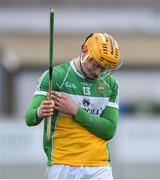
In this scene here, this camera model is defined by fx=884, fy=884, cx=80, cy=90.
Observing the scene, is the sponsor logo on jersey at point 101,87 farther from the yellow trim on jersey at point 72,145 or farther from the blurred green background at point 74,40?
the blurred green background at point 74,40

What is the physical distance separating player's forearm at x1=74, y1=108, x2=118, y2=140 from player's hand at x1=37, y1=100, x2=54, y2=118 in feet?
0.97

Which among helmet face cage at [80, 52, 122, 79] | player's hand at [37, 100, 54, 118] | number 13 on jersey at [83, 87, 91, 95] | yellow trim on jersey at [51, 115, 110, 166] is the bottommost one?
yellow trim on jersey at [51, 115, 110, 166]

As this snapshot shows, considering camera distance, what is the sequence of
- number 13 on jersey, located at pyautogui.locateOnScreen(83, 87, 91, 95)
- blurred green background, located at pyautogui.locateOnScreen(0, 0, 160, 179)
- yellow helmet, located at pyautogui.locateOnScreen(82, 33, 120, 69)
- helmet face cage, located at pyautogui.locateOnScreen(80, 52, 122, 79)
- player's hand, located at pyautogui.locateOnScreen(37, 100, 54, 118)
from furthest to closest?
blurred green background, located at pyautogui.locateOnScreen(0, 0, 160, 179), number 13 on jersey, located at pyautogui.locateOnScreen(83, 87, 91, 95), helmet face cage, located at pyautogui.locateOnScreen(80, 52, 122, 79), yellow helmet, located at pyautogui.locateOnScreen(82, 33, 120, 69), player's hand, located at pyautogui.locateOnScreen(37, 100, 54, 118)

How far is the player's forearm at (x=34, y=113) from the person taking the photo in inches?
248

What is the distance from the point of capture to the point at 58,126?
6434mm

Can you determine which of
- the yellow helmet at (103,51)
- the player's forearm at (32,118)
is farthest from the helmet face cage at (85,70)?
the player's forearm at (32,118)

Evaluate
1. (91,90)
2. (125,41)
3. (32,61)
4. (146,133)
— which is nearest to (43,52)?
(32,61)

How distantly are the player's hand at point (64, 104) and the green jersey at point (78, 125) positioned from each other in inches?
2.0

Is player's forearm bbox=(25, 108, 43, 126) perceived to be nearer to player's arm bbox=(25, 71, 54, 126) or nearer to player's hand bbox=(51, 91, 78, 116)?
player's arm bbox=(25, 71, 54, 126)

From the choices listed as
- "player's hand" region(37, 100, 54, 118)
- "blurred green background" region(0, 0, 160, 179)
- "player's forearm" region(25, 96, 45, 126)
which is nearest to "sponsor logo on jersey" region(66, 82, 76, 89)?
"player's forearm" region(25, 96, 45, 126)

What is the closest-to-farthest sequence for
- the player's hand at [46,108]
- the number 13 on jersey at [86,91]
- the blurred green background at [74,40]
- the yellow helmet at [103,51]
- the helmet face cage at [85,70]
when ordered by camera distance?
the player's hand at [46,108] < the yellow helmet at [103,51] < the helmet face cage at [85,70] < the number 13 on jersey at [86,91] < the blurred green background at [74,40]

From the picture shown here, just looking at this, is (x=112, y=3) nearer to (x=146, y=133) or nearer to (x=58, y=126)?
(x=146, y=133)

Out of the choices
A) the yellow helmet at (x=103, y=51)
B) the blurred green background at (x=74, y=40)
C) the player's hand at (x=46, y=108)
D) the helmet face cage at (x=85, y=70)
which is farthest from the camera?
the blurred green background at (x=74, y=40)

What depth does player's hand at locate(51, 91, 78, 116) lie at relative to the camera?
6320 millimetres
